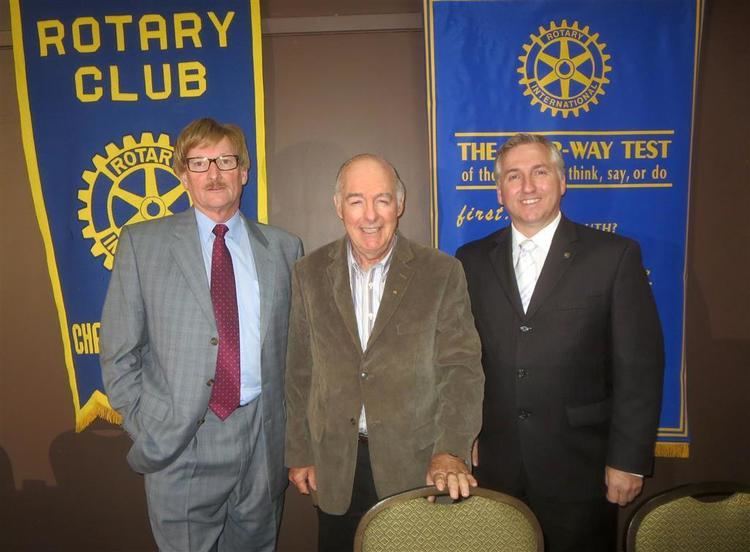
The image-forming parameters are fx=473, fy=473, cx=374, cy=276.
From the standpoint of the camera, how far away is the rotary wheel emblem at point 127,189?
7.92 feet

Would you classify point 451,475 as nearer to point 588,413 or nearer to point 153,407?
point 588,413

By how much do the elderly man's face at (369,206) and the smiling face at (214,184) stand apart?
1.59 ft

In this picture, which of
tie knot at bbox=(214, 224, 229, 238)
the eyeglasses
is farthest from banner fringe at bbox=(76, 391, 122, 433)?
the eyeglasses

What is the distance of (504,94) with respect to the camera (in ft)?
7.65

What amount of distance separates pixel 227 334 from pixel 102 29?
1728 mm

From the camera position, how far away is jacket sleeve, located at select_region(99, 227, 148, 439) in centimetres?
177

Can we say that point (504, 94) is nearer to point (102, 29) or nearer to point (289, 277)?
point (289, 277)

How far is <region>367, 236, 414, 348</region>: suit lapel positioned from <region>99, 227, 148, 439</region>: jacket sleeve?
2.93ft

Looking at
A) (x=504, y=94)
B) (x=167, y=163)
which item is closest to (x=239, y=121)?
(x=167, y=163)

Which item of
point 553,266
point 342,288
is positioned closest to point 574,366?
point 553,266

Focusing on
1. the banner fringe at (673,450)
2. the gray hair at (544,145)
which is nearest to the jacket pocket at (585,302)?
the gray hair at (544,145)

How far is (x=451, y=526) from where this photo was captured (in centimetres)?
134

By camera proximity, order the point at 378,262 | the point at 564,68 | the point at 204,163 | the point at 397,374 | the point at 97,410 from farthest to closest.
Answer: the point at 97,410 < the point at 564,68 < the point at 204,163 < the point at 378,262 < the point at 397,374

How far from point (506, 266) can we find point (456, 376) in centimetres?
48
